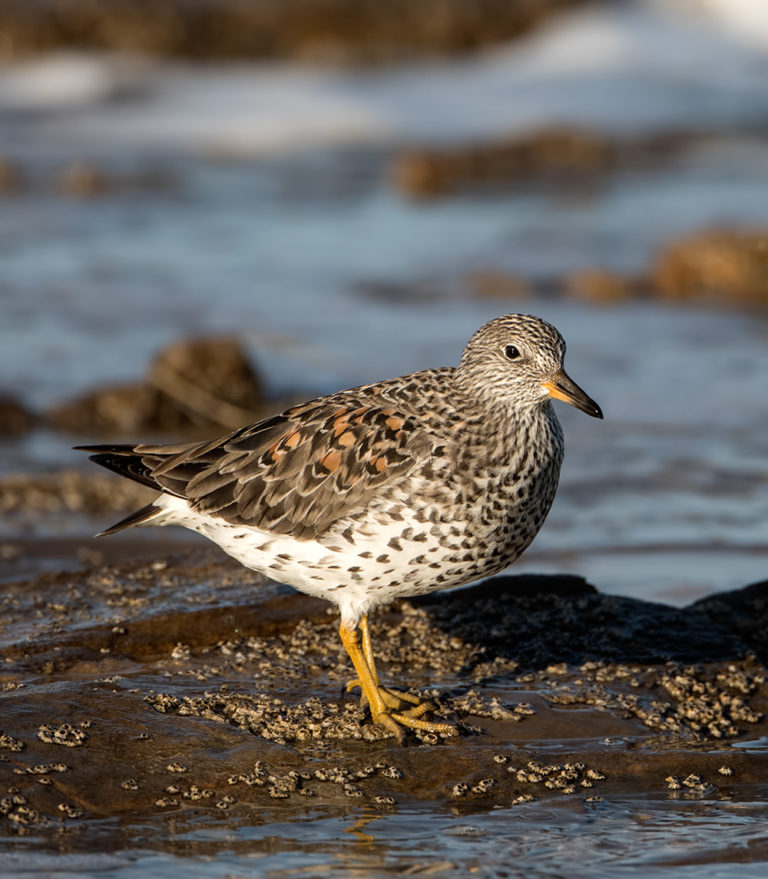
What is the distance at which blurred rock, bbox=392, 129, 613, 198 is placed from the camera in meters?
22.0

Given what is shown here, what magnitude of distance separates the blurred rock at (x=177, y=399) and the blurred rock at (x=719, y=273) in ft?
20.0

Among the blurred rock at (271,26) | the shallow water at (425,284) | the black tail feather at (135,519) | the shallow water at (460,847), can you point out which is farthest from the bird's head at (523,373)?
the blurred rock at (271,26)

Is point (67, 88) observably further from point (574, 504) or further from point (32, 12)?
point (574, 504)

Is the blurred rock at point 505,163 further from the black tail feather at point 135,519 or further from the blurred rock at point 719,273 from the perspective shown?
the black tail feather at point 135,519

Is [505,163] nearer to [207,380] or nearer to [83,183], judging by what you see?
[83,183]

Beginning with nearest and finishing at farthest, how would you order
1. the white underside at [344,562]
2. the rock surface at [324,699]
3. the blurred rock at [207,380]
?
1. the rock surface at [324,699]
2. the white underside at [344,562]
3. the blurred rock at [207,380]

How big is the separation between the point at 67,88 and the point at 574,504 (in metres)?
20.9

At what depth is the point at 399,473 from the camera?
20.9ft

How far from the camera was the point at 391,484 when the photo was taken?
6.35 m

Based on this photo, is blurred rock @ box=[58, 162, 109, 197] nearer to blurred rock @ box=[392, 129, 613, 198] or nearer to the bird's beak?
blurred rock @ box=[392, 129, 613, 198]

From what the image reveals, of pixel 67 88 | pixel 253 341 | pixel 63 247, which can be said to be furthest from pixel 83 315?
pixel 67 88

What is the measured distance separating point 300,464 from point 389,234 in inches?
511

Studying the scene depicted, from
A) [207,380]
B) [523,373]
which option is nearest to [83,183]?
[207,380]

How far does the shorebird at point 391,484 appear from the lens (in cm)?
622
